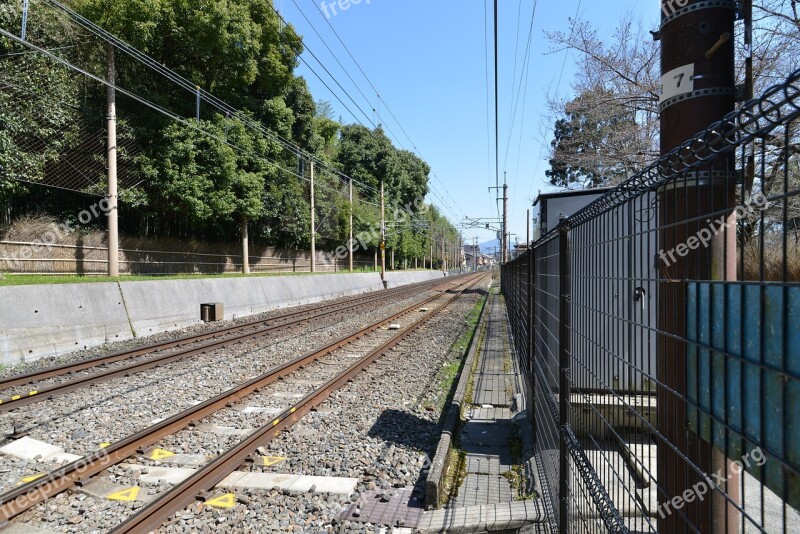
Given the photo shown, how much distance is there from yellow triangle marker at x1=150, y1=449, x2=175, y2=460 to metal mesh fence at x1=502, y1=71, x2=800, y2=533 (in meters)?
3.87

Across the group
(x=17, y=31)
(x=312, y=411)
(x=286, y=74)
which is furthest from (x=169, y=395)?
(x=286, y=74)

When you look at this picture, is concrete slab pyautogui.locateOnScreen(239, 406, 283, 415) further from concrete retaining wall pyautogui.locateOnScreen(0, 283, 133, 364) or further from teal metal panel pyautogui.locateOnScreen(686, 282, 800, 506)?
concrete retaining wall pyautogui.locateOnScreen(0, 283, 133, 364)

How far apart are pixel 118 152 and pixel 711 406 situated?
2432cm

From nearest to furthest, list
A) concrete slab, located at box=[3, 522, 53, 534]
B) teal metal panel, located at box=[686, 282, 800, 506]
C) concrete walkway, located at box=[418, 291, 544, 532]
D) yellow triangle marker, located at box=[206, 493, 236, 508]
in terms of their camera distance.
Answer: teal metal panel, located at box=[686, 282, 800, 506], concrete slab, located at box=[3, 522, 53, 534], concrete walkway, located at box=[418, 291, 544, 532], yellow triangle marker, located at box=[206, 493, 236, 508]

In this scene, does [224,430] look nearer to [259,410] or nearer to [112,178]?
[259,410]

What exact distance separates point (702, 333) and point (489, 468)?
3961 millimetres

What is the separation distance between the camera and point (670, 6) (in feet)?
8.75

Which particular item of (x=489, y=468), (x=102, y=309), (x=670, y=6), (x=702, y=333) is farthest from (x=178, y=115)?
(x=702, y=333)

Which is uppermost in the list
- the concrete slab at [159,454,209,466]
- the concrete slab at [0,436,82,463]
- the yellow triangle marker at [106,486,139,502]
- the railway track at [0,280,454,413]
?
the railway track at [0,280,454,413]

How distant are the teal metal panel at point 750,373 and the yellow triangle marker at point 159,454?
522cm

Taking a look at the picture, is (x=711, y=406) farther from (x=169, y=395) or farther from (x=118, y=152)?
(x=118, y=152)

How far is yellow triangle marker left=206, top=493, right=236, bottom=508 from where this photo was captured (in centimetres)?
416

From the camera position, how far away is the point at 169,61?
24.5 m

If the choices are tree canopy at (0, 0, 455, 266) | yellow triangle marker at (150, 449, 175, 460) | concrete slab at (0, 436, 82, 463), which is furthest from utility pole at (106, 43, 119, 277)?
yellow triangle marker at (150, 449, 175, 460)
